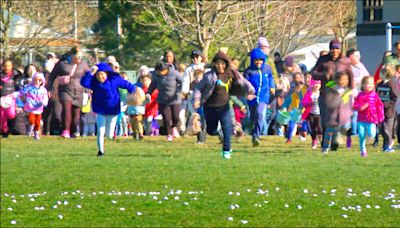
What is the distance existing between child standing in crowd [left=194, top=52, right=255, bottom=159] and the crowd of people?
0.02 metres

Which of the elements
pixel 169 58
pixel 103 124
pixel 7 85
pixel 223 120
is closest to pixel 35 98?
pixel 7 85

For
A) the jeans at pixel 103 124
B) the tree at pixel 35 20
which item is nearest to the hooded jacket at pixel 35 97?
the jeans at pixel 103 124

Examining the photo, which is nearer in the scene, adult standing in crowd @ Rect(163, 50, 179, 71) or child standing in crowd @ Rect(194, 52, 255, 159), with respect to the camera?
child standing in crowd @ Rect(194, 52, 255, 159)

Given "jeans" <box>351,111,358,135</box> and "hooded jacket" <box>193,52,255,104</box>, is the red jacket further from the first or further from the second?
"hooded jacket" <box>193,52,255,104</box>

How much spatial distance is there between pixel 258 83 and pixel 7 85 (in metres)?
6.25

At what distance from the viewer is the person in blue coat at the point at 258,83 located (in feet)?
76.5

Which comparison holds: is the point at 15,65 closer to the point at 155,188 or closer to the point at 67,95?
the point at 67,95

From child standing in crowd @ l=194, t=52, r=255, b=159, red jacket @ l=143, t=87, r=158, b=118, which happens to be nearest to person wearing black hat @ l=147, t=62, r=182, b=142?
red jacket @ l=143, t=87, r=158, b=118

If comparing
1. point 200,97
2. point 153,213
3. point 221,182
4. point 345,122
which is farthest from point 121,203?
point 345,122

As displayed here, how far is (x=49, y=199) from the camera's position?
53.9 ft

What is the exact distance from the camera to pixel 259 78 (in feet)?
76.8

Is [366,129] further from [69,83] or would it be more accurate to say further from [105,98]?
[69,83]

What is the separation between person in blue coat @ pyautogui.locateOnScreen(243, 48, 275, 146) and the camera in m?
23.3

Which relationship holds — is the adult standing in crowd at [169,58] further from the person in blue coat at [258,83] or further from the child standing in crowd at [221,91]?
the child standing in crowd at [221,91]
